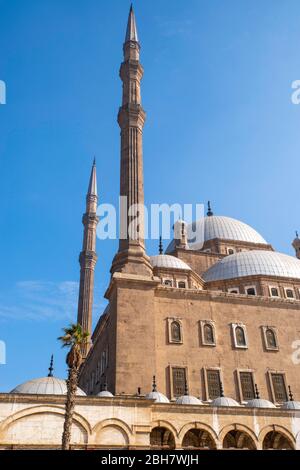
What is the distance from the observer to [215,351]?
22.1 m

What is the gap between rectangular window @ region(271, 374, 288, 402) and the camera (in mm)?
21798

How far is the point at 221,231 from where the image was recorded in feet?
121

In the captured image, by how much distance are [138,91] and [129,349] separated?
17.6 m

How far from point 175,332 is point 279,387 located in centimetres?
581

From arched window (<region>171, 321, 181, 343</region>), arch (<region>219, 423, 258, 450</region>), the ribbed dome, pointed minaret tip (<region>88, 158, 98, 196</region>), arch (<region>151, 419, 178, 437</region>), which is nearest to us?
arch (<region>151, 419, 178, 437</region>)

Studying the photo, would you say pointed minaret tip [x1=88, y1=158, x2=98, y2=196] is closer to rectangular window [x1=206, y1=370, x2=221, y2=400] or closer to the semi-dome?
the semi-dome

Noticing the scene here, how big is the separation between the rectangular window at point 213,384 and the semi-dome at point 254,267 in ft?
27.5

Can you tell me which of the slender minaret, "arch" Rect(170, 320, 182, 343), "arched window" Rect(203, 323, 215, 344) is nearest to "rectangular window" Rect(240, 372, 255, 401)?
"arched window" Rect(203, 323, 215, 344)

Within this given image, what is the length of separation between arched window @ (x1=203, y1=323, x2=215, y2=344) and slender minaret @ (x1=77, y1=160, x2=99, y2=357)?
12.4 metres

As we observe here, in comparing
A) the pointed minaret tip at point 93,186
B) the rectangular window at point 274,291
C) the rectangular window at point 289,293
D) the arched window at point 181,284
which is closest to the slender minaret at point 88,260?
the pointed minaret tip at point 93,186

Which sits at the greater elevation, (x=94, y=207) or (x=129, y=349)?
(x=94, y=207)

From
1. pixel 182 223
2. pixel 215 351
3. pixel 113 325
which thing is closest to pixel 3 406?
pixel 113 325
